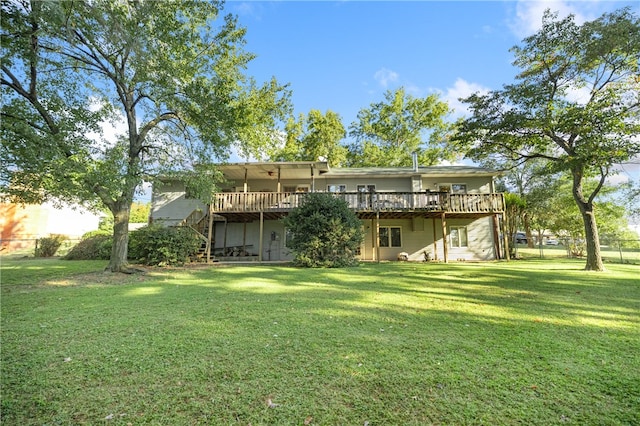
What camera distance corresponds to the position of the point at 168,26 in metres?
11.1

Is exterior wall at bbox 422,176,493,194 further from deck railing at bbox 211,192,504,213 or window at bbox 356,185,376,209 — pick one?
window at bbox 356,185,376,209

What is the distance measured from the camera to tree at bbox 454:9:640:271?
1071 centimetres

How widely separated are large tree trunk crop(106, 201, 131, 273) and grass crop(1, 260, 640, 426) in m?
4.18

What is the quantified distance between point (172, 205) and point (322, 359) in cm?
1807

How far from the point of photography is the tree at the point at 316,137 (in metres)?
30.0

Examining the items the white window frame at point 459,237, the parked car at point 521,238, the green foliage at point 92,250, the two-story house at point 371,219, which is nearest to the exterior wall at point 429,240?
the two-story house at point 371,219

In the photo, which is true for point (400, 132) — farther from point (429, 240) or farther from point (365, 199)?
point (365, 199)

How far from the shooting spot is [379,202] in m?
15.9

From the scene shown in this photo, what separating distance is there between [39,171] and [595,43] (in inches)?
775

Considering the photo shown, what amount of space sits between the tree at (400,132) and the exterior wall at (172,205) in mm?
17635

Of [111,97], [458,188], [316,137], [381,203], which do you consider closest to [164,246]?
[111,97]

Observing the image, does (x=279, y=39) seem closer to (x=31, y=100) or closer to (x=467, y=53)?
(x=467, y=53)

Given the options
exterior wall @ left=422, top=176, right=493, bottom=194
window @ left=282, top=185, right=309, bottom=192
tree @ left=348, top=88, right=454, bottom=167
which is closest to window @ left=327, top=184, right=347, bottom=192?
window @ left=282, top=185, right=309, bottom=192

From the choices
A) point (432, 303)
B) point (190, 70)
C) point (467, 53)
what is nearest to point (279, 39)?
point (190, 70)
